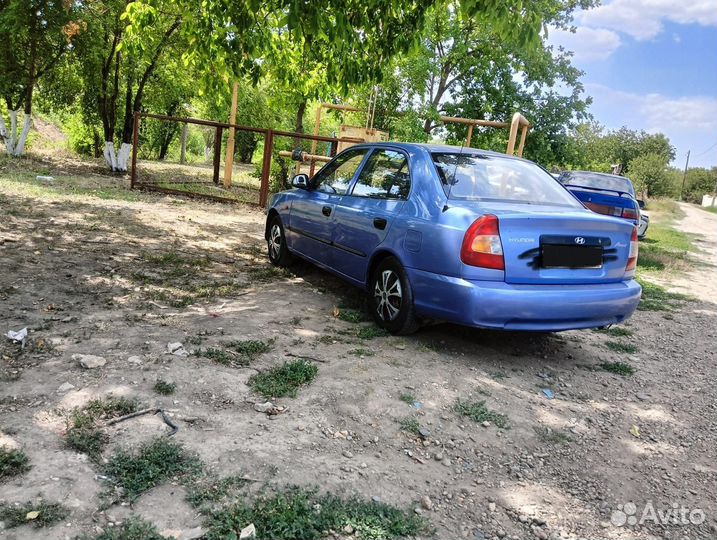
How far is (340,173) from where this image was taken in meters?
5.74

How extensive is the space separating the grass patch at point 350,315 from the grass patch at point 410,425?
6.04 ft

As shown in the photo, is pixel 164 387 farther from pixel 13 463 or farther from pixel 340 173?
pixel 340 173

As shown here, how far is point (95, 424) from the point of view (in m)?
2.81

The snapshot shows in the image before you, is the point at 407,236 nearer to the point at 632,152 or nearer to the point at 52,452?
the point at 52,452

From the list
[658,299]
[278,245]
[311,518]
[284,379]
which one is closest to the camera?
[311,518]

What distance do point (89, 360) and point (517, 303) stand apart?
288cm

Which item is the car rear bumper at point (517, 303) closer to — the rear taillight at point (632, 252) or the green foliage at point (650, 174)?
the rear taillight at point (632, 252)

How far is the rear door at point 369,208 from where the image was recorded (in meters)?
4.72

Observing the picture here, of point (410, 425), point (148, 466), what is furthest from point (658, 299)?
point (148, 466)

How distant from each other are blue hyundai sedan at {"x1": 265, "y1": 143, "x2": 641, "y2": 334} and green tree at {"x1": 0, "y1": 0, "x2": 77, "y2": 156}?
11.4m

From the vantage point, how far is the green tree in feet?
41.2

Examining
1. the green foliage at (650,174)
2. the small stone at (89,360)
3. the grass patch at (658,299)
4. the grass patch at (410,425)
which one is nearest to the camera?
the grass patch at (410,425)

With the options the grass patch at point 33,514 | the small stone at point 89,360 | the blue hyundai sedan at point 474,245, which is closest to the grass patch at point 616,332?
the blue hyundai sedan at point 474,245

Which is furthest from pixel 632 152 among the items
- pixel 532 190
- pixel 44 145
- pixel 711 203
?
pixel 532 190
